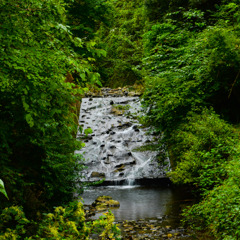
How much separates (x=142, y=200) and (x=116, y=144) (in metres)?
4.49

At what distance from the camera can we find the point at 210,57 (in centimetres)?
842

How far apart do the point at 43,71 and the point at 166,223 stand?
421 cm

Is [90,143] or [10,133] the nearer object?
[10,133]

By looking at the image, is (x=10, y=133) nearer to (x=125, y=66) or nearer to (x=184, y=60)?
(x=184, y=60)

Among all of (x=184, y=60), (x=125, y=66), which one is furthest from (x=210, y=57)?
(x=125, y=66)

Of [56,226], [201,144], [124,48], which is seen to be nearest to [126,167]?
[201,144]

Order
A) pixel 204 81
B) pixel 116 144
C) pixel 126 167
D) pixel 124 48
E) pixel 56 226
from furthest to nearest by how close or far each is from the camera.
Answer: pixel 124 48
pixel 116 144
pixel 126 167
pixel 204 81
pixel 56 226

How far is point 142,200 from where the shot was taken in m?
7.88

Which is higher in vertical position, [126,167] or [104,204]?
[126,167]

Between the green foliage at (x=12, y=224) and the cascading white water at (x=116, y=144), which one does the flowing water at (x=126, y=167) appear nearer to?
the cascading white water at (x=116, y=144)

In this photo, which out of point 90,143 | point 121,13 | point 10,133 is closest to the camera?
point 10,133

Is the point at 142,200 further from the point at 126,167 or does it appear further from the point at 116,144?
the point at 116,144

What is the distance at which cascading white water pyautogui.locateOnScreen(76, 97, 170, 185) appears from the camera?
10227mm

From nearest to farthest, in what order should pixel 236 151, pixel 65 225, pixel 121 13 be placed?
pixel 65 225 → pixel 236 151 → pixel 121 13
